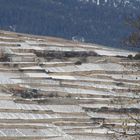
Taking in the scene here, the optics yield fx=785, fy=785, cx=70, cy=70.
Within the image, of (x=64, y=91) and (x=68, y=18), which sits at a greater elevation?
(x=64, y=91)

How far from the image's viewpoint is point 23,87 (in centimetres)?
2698

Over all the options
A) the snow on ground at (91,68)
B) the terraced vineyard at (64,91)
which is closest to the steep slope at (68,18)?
the terraced vineyard at (64,91)

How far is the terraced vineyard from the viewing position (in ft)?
70.1

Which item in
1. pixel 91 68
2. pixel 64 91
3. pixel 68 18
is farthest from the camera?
pixel 68 18

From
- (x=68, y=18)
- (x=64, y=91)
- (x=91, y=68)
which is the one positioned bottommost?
(x=68, y=18)

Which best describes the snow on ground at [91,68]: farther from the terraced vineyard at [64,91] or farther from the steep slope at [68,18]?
the steep slope at [68,18]

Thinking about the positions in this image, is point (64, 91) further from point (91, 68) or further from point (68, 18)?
point (68, 18)

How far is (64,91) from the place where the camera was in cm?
2709

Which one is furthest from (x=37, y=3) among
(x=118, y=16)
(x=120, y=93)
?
(x=120, y=93)

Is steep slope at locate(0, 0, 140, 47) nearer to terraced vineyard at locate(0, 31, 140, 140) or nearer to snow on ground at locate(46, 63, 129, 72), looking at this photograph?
terraced vineyard at locate(0, 31, 140, 140)

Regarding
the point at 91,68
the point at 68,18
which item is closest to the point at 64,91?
the point at 91,68

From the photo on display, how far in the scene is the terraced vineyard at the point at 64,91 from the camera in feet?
70.1

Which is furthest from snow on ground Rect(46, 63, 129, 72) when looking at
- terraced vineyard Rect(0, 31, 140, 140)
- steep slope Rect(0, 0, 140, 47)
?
steep slope Rect(0, 0, 140, 47)

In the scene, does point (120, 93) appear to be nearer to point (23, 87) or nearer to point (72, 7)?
point (23, 87)
